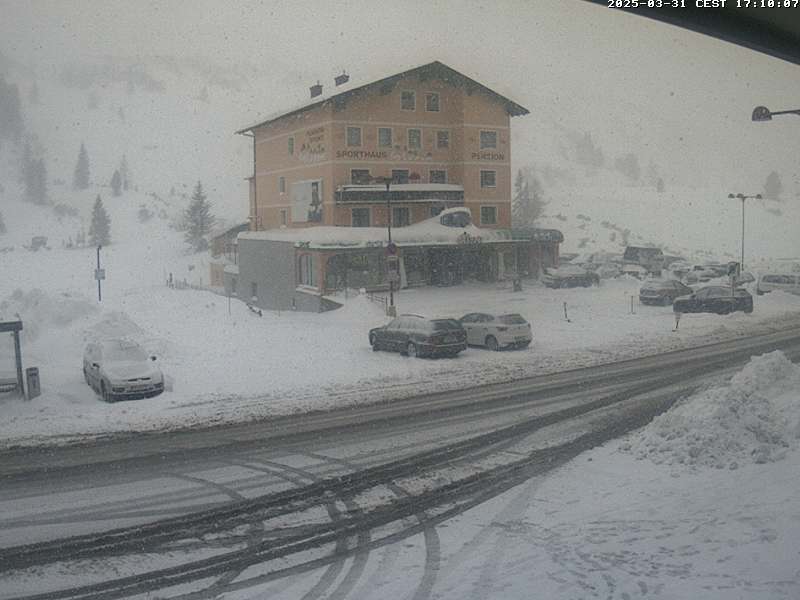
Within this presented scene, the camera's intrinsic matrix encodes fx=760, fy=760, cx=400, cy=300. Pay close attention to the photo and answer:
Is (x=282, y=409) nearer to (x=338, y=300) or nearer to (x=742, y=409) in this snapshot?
(x=338, y=300)

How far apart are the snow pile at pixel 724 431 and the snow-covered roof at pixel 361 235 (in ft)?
21.6

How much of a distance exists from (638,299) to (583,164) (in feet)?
11.4

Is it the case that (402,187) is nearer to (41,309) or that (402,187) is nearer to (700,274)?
(41,309)

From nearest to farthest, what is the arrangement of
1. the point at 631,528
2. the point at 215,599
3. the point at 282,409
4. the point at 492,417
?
the point at 215,599, the point at 631,528, the point at 492,417, the point at 282,409

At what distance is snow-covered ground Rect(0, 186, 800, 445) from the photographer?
12.2m

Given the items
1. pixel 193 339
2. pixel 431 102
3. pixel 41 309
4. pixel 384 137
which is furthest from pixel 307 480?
pixel 431 102

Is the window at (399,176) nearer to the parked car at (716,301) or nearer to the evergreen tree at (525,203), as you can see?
the evergreen tree at (525,203)

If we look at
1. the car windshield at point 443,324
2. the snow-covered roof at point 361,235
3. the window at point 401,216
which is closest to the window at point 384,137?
the window at point 401,216

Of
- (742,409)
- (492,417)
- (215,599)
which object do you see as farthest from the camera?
(492,417)

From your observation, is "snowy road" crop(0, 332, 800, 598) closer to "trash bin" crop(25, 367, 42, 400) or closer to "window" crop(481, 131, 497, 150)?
"trash bin" crop(25, 367, 42, 400)

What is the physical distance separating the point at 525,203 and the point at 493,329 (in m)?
2.77

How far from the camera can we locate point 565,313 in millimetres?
17141

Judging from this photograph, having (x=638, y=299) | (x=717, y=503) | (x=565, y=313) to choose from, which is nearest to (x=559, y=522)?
(x=717, y=503)

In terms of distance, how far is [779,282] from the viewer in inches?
719
